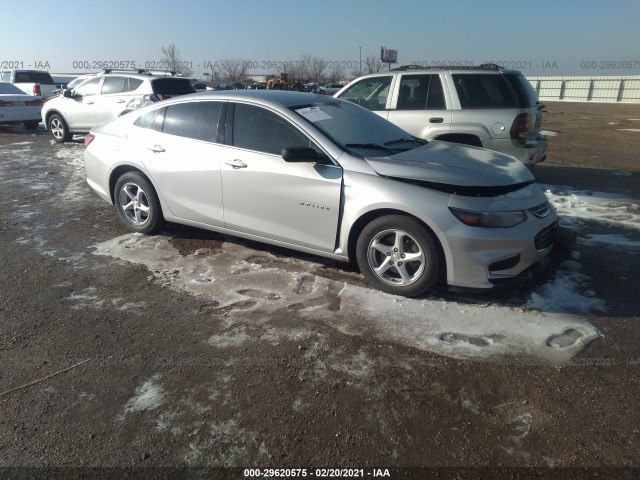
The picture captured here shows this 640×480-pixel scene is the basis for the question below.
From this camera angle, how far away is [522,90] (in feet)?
23.5

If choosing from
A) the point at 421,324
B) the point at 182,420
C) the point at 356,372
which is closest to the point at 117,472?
the point at 182,420

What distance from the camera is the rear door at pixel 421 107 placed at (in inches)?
289

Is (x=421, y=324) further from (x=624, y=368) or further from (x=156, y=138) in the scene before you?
(x=156, y=138)

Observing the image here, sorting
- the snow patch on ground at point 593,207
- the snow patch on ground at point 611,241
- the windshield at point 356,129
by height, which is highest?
the windshield at point 356,129

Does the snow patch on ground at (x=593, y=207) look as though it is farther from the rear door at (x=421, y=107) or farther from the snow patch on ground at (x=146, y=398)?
the snow patch on ground at (x=146, y=398)

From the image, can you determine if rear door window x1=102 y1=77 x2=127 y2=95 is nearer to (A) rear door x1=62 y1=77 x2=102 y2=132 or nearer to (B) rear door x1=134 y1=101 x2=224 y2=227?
(A) rear door x1=62 y1=77 x2=102 y2=132

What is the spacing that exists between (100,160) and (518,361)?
4.90m

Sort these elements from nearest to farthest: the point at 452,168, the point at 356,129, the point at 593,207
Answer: the point at 452,168
the point at 356,129
the point at 593,207

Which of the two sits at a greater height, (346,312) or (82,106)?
(82,106)

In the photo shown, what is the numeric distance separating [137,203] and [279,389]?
3.40 m

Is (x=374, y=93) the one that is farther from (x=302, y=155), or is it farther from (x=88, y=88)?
(x=88, y=88)

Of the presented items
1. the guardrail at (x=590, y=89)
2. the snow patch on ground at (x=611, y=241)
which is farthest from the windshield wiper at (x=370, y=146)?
the guardrail at (x=590, y=89)

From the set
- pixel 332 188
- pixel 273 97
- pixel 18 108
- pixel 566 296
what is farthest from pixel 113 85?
pixel 566 296

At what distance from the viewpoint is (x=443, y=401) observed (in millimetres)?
2842
